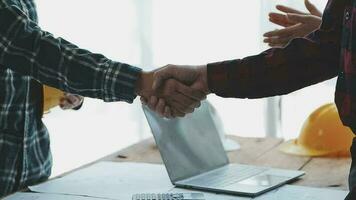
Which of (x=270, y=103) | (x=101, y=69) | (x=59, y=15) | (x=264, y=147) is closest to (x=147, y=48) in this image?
(x=59, y=15)

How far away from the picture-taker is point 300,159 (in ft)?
5.04

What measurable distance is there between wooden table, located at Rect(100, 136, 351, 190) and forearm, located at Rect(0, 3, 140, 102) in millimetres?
332

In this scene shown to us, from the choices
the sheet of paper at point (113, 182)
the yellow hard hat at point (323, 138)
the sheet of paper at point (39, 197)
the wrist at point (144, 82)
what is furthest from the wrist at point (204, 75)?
the yellow hard hat at point (323, 138)

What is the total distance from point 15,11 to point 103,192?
414 millimetres

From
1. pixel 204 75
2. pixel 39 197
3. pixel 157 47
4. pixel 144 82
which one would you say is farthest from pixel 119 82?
pixel 157 47

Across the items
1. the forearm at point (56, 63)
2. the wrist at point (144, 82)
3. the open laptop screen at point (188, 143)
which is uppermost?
the forearm at point (56, 63)

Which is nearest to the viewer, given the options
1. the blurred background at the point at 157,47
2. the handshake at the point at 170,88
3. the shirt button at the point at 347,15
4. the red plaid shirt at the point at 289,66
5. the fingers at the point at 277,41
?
the shirt button at the point at 347,15

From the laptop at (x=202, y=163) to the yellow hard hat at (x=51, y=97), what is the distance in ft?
0.96

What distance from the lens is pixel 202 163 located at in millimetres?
1386

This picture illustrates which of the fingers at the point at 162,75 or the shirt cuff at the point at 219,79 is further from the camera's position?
the fingers at the point at 162,75

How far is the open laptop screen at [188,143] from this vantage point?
1294mm

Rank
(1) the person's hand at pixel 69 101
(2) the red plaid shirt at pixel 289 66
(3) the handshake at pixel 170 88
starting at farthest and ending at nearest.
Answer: (1) the person's hand at pixel 69 101
(3) the handshake at pixel 170 88
(2) the red plaid shirt at pixel 289 66

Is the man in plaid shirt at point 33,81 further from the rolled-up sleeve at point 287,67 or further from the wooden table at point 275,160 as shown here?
the wooden table at point 275,160

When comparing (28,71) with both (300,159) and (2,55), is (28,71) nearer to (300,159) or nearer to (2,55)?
(2,55)
